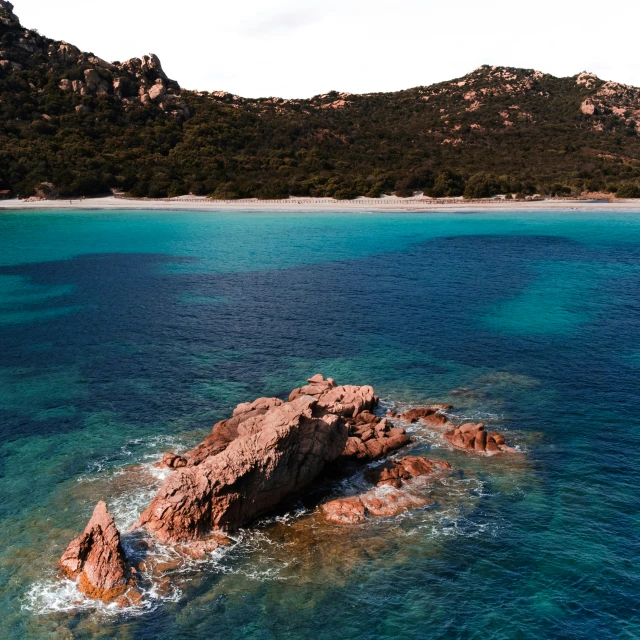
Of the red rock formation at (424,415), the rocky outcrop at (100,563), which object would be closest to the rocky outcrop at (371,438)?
the red rock formation at (424,415)

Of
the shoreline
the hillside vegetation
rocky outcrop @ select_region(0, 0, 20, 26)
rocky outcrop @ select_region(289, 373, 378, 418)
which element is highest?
rocky outcrop @ select_region(0, 0, 20, 26)

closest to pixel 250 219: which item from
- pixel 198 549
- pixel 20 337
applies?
pixel 20 337

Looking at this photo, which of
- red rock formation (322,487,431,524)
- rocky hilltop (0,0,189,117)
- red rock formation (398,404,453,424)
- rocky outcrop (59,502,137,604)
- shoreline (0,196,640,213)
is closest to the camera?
rocky outcrop (59,502,137,604)

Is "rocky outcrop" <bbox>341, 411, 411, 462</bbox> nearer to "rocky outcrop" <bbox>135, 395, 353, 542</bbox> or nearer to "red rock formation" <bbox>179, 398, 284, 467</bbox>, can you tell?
"rocky outcrop" <bbox>135, 395, 353, 542</bbox>

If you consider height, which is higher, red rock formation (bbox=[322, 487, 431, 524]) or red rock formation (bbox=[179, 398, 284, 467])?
red rock formation (bbox=[179, 398, 284, 467])

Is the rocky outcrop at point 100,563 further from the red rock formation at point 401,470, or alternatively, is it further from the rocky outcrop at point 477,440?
the rocky outcrop at point 477,440

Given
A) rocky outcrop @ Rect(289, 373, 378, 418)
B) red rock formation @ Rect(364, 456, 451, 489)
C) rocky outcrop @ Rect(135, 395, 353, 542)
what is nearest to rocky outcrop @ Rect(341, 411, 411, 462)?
rocky outcrop @ Rect(289, 373, 378, 418)
